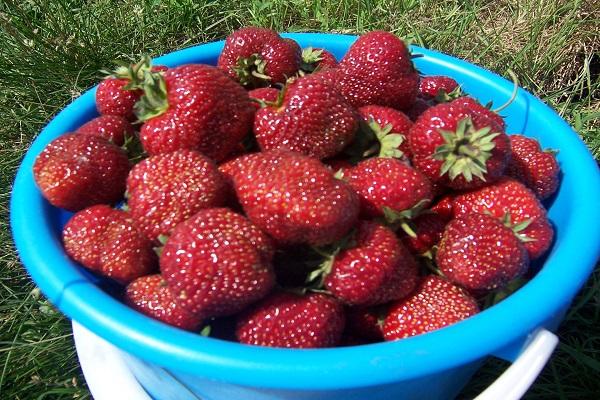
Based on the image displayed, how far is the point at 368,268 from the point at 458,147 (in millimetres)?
233

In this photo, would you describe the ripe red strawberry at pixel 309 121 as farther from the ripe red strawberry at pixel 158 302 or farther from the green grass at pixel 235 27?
the green grass at pixel 235 27

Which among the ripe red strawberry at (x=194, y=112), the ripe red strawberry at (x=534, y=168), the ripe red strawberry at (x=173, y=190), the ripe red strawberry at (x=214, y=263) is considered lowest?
the ripe red strawberry at (x=534, y=168)

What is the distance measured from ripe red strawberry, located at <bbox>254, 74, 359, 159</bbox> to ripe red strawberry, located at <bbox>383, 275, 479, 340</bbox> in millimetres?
226

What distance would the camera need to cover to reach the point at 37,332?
1299mm

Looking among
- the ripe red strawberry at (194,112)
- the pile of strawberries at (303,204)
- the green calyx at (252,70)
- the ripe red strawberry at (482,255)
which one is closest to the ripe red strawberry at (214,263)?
the pile of strawberries at (303,204)

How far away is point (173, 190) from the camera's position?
2.54ft

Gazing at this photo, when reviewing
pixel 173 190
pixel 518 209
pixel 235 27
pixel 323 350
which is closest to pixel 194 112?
pixel 173 190

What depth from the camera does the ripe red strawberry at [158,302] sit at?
0.77 m

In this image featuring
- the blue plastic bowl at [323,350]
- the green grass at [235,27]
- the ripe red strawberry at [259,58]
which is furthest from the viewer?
the green grass at [235,27]

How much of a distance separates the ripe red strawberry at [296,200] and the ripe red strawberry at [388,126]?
157 mm

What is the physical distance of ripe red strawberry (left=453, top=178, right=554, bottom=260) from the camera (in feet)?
2.83

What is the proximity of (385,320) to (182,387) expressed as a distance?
287mm

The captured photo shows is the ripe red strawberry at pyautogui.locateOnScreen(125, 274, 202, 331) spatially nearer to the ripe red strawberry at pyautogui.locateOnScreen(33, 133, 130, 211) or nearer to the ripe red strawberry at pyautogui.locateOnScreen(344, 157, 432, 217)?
the ripe red strawberry at pyautogui.locateOnScreen(33, 133, 130, 211)

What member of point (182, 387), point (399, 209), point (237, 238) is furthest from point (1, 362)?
point (399, 209)
